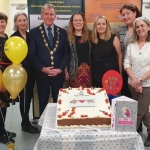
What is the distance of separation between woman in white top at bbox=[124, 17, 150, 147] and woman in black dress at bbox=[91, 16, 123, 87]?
0.24 metres

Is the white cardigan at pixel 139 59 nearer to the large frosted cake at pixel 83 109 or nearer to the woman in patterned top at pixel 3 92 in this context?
the large frosted cake at pixel 83 109

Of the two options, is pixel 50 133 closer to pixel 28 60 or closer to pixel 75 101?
pixel 75 101

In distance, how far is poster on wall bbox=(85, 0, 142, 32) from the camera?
2.97m

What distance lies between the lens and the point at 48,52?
2.44m

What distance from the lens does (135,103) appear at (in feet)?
4.17

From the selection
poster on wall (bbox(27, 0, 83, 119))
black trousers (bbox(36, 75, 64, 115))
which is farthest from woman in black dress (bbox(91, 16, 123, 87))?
poster on wall (bbox(27, 0, 83, 119))

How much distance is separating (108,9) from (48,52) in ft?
3.73

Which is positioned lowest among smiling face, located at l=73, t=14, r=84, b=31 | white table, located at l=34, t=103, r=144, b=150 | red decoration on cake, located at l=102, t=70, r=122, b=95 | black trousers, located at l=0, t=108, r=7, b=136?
black trousers, located at l=0, t=108, r=7, b=136

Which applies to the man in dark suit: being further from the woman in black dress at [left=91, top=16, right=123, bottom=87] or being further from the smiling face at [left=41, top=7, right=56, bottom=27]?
the woman in black dress at [left=91, top=16, right=123, bottom=87]

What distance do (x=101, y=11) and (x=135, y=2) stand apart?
0.47 metres

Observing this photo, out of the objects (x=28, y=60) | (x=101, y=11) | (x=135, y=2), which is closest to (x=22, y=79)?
(x=28, y=60)

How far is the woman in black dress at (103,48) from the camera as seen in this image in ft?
8.15

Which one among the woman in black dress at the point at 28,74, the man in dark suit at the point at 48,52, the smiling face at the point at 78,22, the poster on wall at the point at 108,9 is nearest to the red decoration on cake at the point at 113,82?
the man in dark suit at the point at 48,52

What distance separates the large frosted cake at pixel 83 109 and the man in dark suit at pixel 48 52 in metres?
0.87
